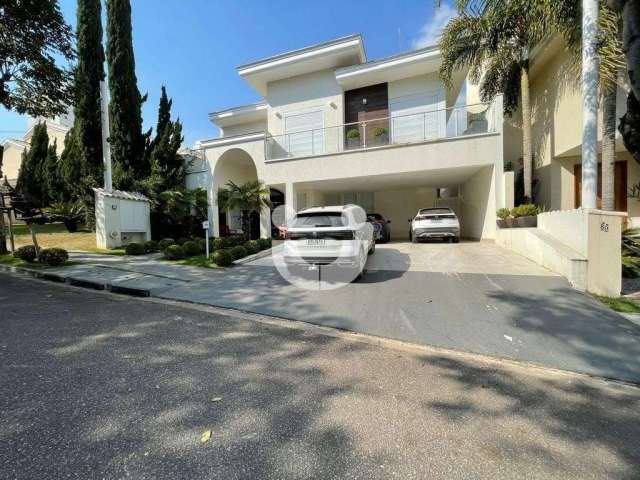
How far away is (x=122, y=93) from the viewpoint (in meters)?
15.6

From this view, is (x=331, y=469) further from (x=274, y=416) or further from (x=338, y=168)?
(x=338, y=168)

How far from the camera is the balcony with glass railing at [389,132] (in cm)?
1152

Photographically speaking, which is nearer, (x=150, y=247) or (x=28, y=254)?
(x=28, y=254)

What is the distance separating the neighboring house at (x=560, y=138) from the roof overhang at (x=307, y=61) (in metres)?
7.47

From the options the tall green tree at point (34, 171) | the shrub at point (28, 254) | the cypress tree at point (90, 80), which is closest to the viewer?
the shrub at point (28, 254)

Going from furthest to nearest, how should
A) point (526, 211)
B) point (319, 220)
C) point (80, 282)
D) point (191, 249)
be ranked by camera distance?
point (191, 249)
point (526, 211)
point (80, 282)
point (319, 220)

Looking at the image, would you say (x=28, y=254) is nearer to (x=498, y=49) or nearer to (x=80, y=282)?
(x=80, y=282)

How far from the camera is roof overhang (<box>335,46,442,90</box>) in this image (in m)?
13.1

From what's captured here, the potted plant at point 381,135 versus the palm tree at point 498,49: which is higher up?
the palm tree at point 498,49

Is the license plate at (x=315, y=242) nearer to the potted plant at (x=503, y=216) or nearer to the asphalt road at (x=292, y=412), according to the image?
the asphalt road at (x=292, y=412)

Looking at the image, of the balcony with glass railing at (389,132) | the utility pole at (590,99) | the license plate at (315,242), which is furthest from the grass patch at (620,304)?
the balcony with glass railing at (389,132)

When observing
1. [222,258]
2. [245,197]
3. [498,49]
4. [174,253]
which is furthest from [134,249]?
[498,49]

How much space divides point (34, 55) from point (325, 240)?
11.6 m

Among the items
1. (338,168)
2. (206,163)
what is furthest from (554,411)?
(206,163)
